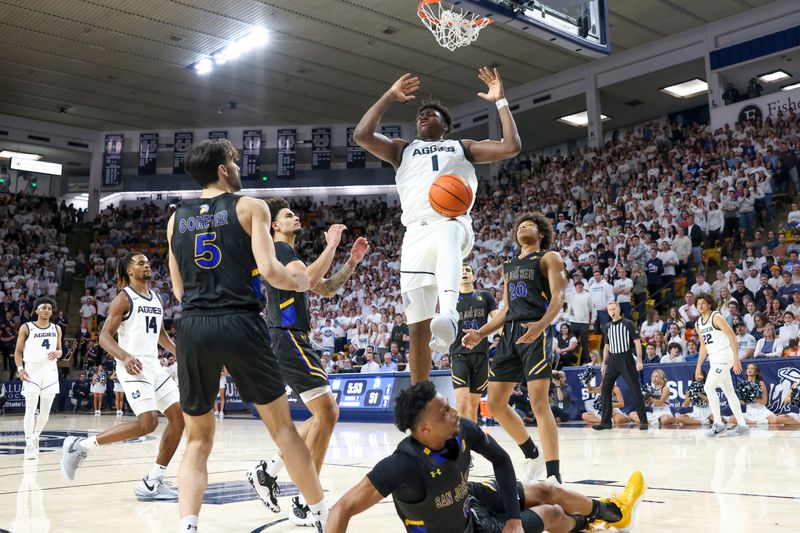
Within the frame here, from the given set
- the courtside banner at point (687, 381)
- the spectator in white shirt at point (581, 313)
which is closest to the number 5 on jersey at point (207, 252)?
the courtside banner at point (687, 381)

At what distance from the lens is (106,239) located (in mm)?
29000

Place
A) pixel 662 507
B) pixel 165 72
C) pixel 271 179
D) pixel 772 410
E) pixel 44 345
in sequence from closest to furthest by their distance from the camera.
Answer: pixel 662 507 < pixel 44 345 < pixel 772 410 < pixel 165 72 < pixel 271 179

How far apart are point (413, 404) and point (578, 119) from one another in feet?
86.1

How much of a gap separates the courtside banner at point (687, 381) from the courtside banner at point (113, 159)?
919 inches

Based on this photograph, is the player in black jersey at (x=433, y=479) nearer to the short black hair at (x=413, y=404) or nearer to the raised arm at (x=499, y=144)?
the short black hair at (x=413, y=404)

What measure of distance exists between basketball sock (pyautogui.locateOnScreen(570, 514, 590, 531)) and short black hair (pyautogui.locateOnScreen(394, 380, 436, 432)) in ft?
3.80

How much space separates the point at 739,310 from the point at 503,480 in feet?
37.6

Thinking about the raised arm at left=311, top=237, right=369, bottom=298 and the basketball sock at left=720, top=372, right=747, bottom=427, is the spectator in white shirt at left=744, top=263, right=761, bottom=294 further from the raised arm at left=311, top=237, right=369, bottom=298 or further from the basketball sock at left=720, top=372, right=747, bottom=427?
the raised arm at left=311, top=237, right=369, bottom=298

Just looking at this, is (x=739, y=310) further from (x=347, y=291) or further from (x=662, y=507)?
(x=347, y=291)

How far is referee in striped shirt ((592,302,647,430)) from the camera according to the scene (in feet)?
37.9

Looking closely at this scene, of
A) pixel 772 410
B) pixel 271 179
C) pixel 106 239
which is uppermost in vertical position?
pixel 271 179

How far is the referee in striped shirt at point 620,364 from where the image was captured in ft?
37.9

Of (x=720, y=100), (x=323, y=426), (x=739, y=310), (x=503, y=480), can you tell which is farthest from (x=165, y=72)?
(x=503, y=480)

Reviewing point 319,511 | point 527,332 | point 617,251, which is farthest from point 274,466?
point 617,251
